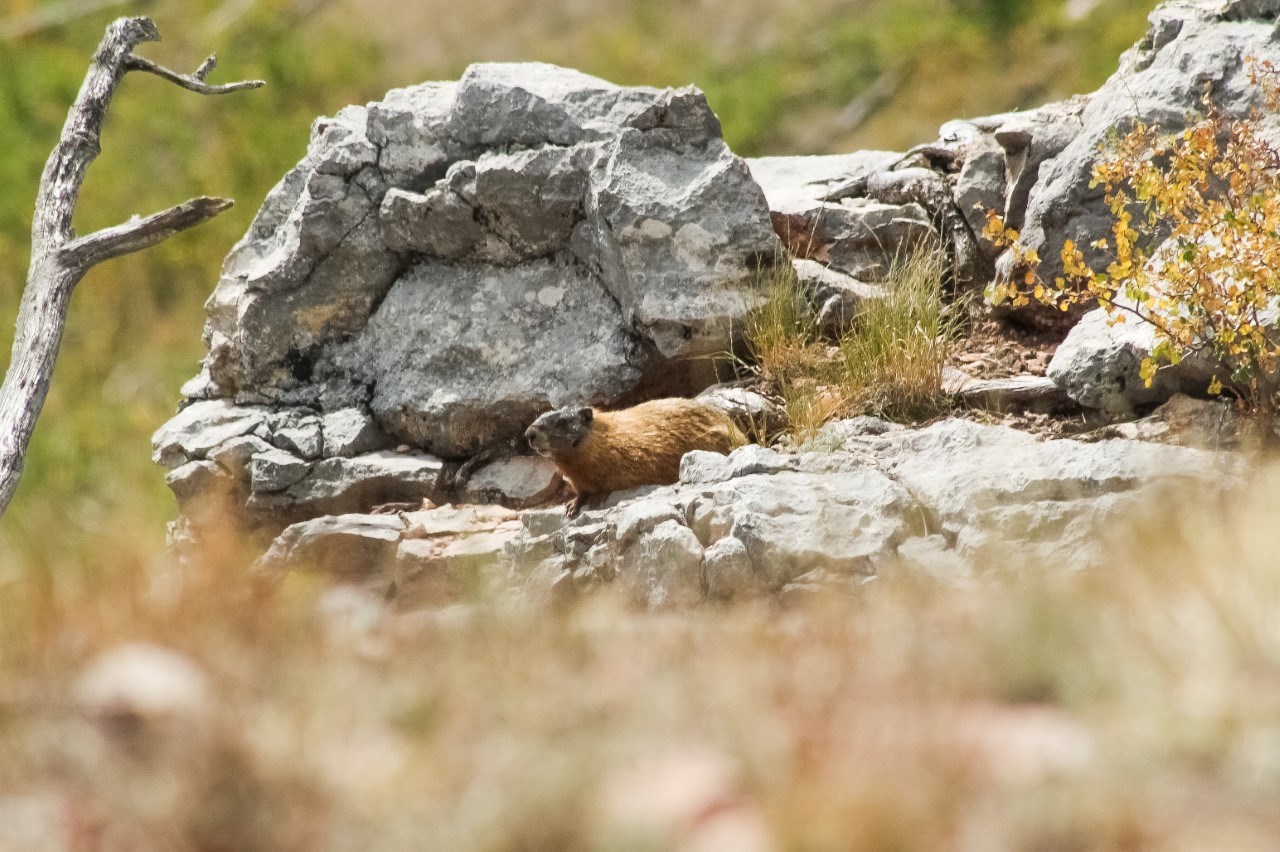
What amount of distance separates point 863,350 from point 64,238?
520 centimetres

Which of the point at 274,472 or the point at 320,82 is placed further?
the point at 320,82

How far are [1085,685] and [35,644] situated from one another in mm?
2646

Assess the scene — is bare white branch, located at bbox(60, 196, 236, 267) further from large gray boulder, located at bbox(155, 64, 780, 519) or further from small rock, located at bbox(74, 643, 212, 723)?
small rock, located at bbox(74, 643, 212, 723)

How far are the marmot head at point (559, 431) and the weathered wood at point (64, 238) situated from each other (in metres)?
2.39

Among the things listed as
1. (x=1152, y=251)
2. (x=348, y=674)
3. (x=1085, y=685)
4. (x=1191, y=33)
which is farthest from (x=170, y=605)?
(x=1191, y=33)

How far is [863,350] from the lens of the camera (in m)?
8.48

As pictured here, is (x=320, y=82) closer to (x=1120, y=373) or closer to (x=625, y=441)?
(x=625, y=441)

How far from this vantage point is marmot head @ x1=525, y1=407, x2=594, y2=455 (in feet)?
26.5

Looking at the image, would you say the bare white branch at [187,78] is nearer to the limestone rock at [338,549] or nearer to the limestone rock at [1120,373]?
the limestone rock at [338,549]

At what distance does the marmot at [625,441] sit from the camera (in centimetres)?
810

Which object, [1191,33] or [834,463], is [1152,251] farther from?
[834,463]

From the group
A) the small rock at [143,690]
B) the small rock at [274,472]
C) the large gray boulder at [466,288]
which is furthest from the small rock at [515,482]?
the small rock at [143,690]

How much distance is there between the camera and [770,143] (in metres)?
29.7

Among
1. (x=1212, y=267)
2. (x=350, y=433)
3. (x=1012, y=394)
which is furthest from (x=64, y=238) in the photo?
(x=1212, y=267)
